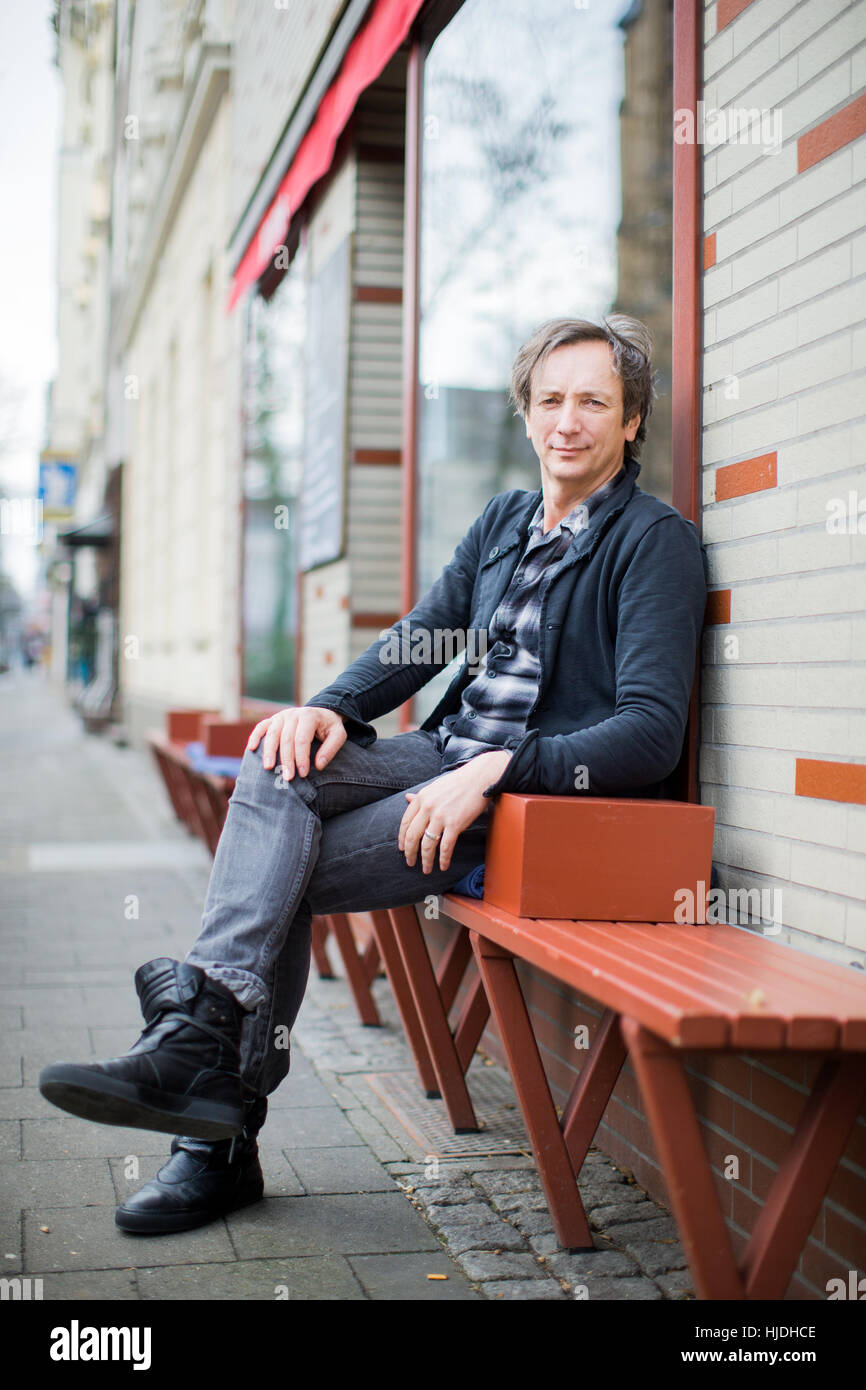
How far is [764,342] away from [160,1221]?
6.73ft

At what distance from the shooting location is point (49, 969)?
15.6 feet

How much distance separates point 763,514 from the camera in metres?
2.49

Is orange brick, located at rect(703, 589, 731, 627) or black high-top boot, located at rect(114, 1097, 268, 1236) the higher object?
orange brick, located at rect(703, 589, 731, 627)

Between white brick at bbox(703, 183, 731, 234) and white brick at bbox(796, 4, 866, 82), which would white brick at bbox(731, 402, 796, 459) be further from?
white brick at bbox(796, 4, 866, 82)

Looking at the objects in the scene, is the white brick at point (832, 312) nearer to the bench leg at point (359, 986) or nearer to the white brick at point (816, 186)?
the white brick at point (816, 186)

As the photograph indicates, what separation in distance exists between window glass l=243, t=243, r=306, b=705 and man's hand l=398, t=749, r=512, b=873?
4455 millimetres

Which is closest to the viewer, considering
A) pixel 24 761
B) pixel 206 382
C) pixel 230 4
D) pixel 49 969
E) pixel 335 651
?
pixel 49 969

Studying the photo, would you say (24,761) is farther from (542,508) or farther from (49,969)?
(542,508)

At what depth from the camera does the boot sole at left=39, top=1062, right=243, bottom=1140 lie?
86.4 inches

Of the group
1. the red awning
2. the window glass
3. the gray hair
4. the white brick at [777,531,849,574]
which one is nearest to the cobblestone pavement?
the white brick at [777,531,849,574]

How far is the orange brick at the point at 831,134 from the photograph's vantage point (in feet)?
7.15

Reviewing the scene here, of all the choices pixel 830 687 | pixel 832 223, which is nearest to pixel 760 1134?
pixel 830 687
